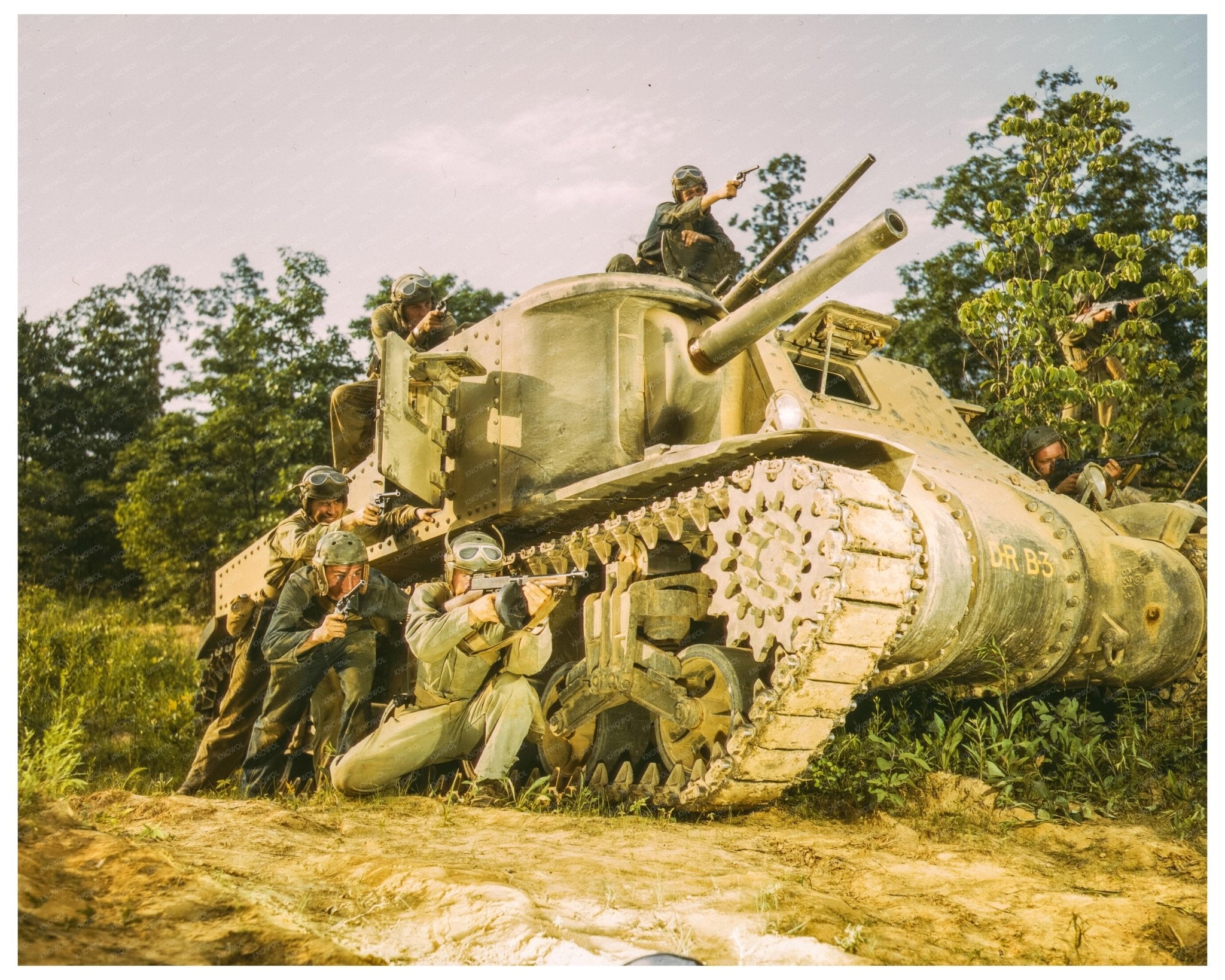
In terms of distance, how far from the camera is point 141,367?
16.7 metres

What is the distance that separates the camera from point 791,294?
6129 mm

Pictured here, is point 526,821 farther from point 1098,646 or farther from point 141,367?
point 141,367

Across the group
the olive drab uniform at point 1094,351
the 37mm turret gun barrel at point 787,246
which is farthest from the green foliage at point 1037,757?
the olive drab uniform at point 1094,351

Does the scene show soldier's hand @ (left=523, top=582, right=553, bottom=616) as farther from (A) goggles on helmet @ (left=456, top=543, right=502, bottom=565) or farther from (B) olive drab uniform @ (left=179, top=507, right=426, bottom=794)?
(B) olive drab uniform @ (left=179, top=507, right=426, bottom=794)

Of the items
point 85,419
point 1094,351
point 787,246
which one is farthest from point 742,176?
point 85,419

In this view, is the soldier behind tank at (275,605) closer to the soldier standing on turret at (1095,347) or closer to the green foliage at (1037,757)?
the green foliage at (1037,757)

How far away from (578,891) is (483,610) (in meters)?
1.88

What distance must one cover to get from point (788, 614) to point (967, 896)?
1396 mm

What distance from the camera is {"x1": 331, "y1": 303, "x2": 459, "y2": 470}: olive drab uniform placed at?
8.12 meters

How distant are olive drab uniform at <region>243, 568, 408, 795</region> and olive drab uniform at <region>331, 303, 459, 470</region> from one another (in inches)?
50.9

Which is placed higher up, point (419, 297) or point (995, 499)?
point (419, 297)

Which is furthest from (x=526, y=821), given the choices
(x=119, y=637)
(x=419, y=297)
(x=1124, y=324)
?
(x=119, y=637)

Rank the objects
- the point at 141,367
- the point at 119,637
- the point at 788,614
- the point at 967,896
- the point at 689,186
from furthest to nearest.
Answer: the point at 141,367
the point at 119,637
the point at 689,186
the point at 788,614
the point at 967,896

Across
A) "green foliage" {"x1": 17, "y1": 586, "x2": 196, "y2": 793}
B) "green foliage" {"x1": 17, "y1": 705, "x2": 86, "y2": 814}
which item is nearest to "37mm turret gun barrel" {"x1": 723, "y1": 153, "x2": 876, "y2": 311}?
"green foliage" {"x1": 17, "y1": 705, "x2": 86, "y2": 814}
